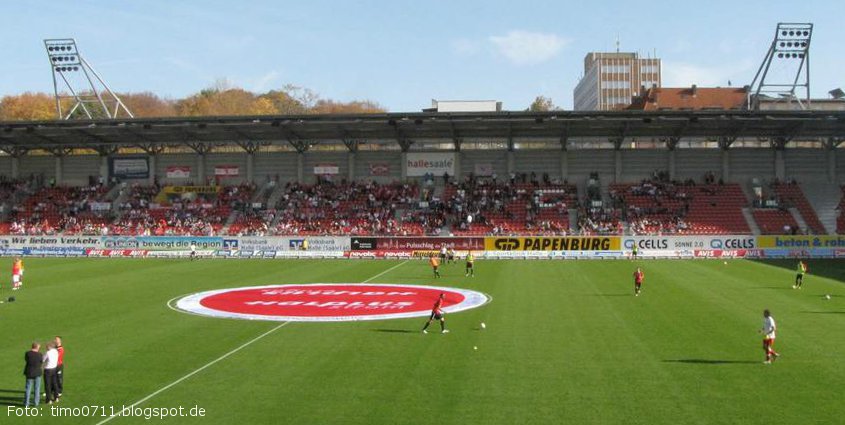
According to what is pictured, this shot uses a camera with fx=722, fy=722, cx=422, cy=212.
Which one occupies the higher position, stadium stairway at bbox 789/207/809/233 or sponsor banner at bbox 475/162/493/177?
sponsor banner at bbox 475/162/493/177

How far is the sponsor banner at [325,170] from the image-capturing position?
231 feet

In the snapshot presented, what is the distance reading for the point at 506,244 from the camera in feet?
176

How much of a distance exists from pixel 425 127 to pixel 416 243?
1314 centimetres

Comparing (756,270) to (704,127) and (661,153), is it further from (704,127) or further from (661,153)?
(661,153)

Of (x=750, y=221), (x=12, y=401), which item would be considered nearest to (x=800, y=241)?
(x=750, y=221)

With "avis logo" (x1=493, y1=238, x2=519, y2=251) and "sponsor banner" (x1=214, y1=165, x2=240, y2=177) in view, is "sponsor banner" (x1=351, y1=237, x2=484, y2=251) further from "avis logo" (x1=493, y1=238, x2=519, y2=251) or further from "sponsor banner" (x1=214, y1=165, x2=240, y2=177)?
"sponsor banner" (x1=214, y1=165, x2=240, y2=177)

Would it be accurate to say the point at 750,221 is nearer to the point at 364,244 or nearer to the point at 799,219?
the point at 799,219

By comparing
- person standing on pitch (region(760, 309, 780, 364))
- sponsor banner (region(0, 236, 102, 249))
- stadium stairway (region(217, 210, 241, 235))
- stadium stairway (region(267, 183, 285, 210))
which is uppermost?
stadium stairway (region(267, 183, 285, 210))

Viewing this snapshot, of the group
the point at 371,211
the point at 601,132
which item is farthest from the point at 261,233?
the point at 601,132

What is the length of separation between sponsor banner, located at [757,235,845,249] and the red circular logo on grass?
29218 millimetres

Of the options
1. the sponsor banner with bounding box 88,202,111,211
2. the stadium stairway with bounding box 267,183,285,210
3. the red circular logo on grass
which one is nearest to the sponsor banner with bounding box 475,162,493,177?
the stadium stairway with bounding box 267,183,285,210

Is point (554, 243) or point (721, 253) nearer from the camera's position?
point (721, 253)

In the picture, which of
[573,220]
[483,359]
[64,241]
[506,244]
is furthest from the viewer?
[573,220]

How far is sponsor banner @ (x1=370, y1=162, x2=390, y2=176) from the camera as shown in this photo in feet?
229
